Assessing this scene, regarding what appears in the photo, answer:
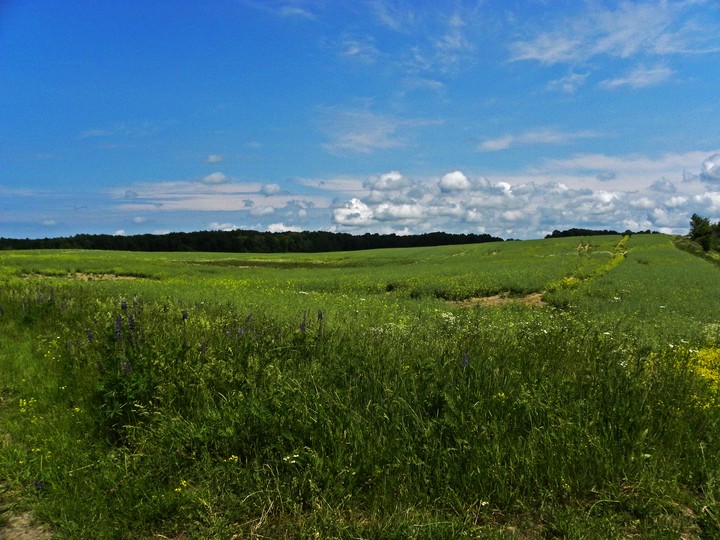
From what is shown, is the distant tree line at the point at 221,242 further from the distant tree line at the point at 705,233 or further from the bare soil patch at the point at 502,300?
the bare soil patch at the point at 502,300

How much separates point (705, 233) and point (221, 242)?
361 ft

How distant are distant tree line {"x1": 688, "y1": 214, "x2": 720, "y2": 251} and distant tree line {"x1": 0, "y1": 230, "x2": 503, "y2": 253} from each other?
6539 cm

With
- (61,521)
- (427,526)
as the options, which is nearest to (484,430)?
(427,526)

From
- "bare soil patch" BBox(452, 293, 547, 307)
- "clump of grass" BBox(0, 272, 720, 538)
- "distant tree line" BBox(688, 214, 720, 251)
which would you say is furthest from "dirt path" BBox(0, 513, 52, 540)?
"distant tree line" BBox(688, 214, 720, 251)

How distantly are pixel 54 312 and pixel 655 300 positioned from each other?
2286 cm

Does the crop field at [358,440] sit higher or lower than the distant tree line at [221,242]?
lower

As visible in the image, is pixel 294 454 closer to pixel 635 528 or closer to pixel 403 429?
pixel 403 429

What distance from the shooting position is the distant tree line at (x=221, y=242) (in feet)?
384

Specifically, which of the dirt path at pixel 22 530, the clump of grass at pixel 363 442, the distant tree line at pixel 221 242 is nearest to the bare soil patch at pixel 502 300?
the clump of grass at pixel 363 442

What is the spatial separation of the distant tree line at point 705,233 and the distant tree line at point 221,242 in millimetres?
65391

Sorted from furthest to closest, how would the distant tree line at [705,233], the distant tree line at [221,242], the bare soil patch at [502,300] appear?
1. the distant tree line at [221,242]
2. the distant tree line at [705,233]
3. the bare soil patch at [502,300]

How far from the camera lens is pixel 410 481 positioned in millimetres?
3672

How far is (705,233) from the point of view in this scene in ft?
326

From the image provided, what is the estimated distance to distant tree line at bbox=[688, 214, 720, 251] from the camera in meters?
92.1
